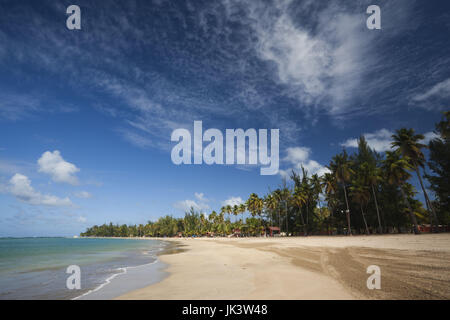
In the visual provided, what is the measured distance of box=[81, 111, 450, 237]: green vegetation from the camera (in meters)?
40.2

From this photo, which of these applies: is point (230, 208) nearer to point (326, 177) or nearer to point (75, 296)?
point (326, 177)

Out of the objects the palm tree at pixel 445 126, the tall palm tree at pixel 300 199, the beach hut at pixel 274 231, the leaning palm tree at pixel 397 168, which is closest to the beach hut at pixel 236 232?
the beach hut at pixel 274 231

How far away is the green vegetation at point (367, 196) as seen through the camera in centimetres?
4016

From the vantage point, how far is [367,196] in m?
50.3

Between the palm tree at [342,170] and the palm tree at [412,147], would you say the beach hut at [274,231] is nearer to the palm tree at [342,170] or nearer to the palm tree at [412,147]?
the palm tree at [342,170]

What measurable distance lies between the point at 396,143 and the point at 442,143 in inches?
276

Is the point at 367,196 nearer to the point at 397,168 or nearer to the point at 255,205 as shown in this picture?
the point at 397,168

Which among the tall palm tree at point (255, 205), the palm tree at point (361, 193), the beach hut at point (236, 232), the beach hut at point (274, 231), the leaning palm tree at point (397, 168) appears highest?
the leaning palm tree at point (397, 168)

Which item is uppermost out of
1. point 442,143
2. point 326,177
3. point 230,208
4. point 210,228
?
point 442,143

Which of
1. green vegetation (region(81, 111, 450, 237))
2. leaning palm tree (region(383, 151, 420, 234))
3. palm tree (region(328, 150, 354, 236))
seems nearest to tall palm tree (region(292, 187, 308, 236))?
green vegetation (region(81, 111, 450, 237))

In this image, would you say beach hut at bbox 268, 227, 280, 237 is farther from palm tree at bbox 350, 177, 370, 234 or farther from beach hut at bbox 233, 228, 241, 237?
palm tree at bbox 350, 177, 370, 234
